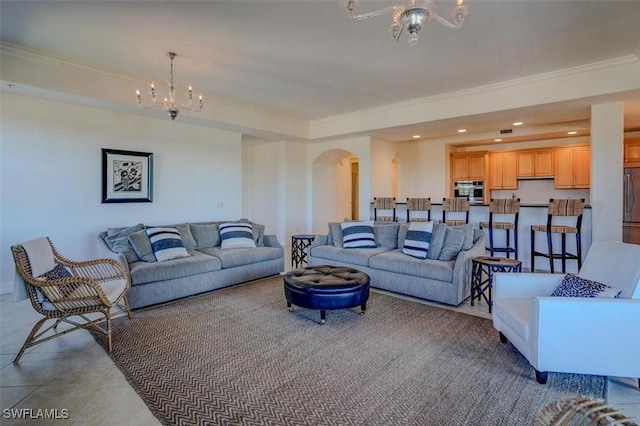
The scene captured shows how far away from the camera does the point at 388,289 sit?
4.39 m

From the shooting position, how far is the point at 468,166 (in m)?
8.18

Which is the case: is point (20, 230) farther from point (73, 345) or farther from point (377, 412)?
point (377, 412)

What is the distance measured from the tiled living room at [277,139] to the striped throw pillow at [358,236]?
736 mm

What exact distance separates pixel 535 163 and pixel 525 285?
5953 millimetres

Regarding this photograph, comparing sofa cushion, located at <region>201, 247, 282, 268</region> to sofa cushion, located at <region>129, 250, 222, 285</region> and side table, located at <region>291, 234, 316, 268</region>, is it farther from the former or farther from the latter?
side table, located at <region>291, 234, 316, 268</region>

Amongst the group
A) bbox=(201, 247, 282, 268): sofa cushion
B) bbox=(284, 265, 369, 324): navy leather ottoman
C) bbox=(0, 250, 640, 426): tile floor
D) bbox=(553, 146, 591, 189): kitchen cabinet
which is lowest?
bbox=(0, 250, 640, 426): tile floor

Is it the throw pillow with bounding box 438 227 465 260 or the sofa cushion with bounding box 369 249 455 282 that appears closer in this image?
the sofa cushion with bounding box 369 249 455 282

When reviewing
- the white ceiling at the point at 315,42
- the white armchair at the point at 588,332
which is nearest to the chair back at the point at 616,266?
the white armchair at the point at 588,332

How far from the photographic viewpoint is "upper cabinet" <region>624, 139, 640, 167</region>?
6348 mm

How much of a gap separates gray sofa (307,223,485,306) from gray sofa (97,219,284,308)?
3.39 feet

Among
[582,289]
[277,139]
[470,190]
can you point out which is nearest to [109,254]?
[277,139]

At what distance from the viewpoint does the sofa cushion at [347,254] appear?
4.71 m

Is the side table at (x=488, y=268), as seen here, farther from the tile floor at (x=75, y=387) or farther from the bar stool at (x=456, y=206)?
the bar stool at (x=456, y=206)

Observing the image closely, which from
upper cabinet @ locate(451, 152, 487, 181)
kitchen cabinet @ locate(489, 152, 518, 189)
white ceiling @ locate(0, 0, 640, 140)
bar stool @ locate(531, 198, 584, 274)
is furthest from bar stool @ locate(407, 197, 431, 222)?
kitchen cabinet @ locate(489, 152, 518, 189)
